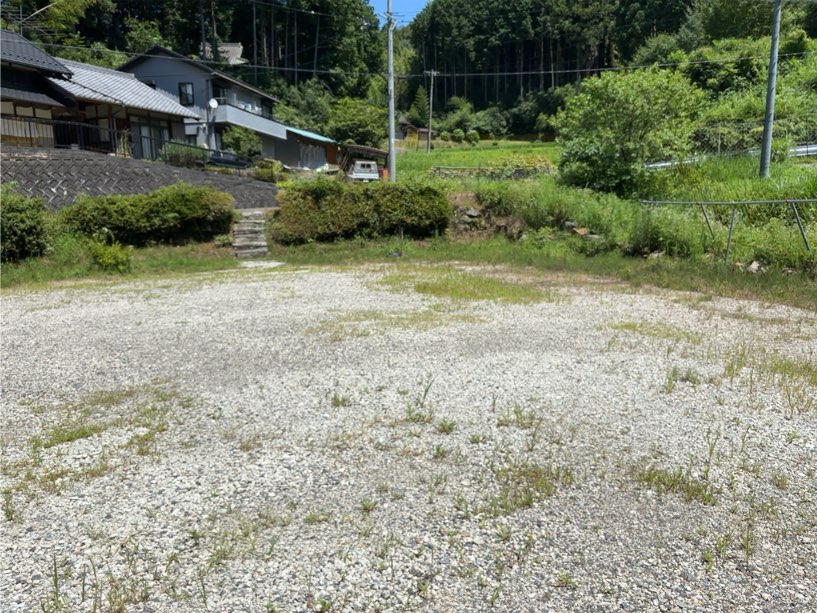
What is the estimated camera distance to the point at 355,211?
1492 centimetres

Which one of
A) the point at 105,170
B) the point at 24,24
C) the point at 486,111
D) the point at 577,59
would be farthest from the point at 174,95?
the point at 577,59

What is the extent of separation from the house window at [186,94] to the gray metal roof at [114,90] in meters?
1.63

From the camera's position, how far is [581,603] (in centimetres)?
234

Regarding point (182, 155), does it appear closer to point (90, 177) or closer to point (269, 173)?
point (269, 173)

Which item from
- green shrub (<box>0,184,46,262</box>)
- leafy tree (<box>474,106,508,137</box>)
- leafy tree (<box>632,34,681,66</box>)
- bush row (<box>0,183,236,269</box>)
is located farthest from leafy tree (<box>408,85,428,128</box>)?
green shrub (<box>0,184,46,262</box>)

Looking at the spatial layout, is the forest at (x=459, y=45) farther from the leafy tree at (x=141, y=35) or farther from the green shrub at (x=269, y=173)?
the green shrub at (x=269, y=173)

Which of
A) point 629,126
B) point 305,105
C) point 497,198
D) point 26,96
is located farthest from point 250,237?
point 305,105

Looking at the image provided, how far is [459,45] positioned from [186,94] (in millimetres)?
49667

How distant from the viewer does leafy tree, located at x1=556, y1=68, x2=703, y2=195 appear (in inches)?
594

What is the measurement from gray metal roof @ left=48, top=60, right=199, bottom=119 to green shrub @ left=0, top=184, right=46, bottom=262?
37.3 feet

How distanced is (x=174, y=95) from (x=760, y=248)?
28775 millimetres

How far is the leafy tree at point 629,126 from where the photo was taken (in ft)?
49.5

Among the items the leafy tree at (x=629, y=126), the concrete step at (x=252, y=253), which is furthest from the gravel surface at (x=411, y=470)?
the leafy tree at (x=629, y=126)

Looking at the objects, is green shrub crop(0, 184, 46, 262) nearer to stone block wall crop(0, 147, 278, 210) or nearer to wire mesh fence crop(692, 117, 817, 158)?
stone block wall crop(0, 147, 278, 210)
